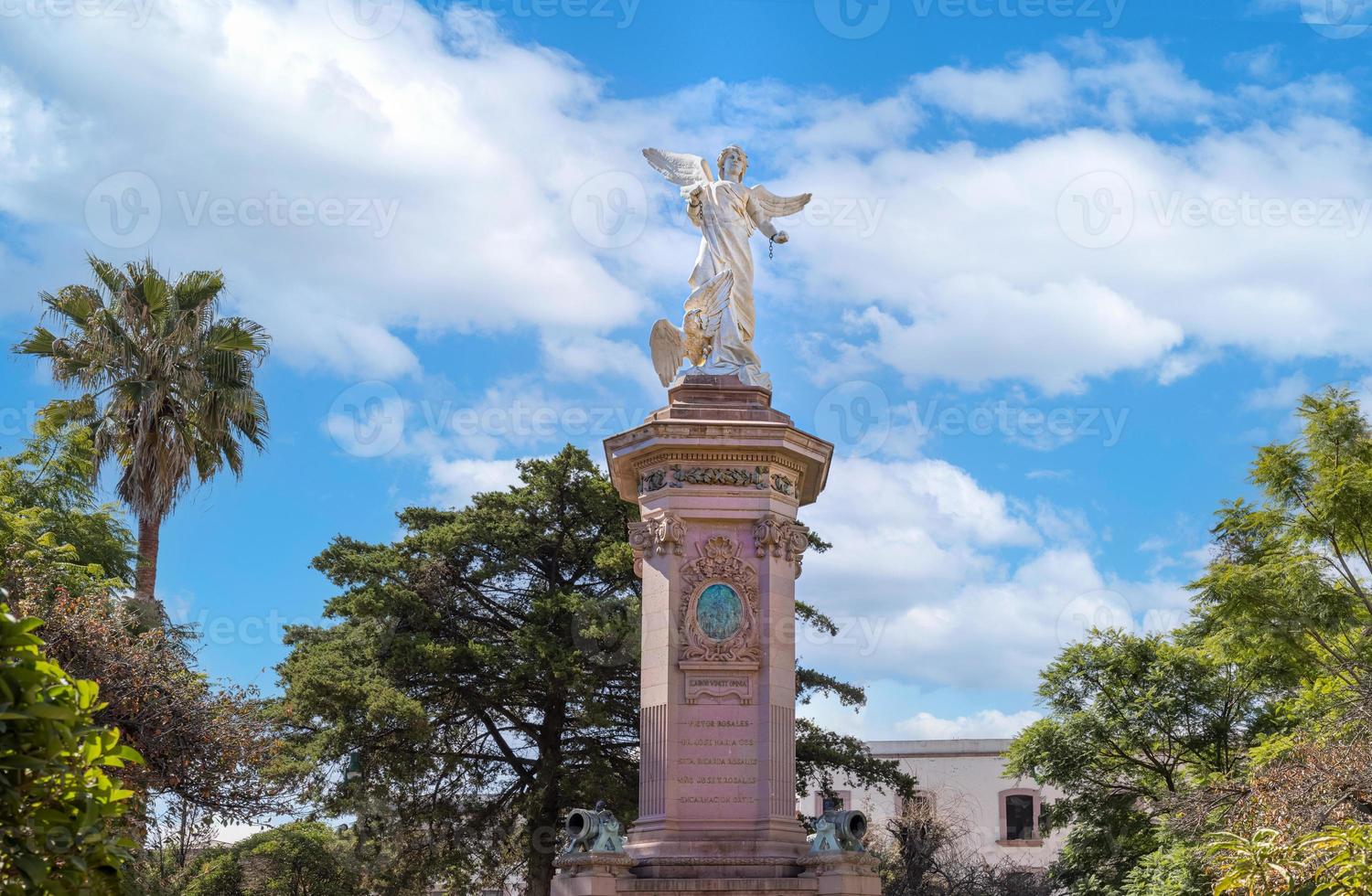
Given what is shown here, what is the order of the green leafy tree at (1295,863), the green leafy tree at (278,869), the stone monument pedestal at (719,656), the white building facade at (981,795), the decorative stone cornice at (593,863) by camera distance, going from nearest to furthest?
the green leafy tree at (1295,863)
the decorative stone cornice at (593,863)
the stone monument pedestal at (719,656)
the green leafy tree at (278,869)
the white building facade at (981,795)

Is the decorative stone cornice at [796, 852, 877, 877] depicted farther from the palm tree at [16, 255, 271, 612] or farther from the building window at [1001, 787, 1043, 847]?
the building window at [1001, 787, 1043, 847]

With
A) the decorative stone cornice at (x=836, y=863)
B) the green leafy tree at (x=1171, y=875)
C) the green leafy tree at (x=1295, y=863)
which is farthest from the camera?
the green leafy tree at (x=1171, y=875)

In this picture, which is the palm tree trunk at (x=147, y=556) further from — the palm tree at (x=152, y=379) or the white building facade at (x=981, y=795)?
the white building facade at (x=981, y=795)

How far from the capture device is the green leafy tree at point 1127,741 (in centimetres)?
3206

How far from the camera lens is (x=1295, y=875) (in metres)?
10.6

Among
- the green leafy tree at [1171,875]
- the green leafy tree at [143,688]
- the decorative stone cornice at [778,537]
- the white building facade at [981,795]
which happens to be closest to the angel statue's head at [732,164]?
the decorative stone cornice at [778,537]

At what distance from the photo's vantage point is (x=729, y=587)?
624 inches

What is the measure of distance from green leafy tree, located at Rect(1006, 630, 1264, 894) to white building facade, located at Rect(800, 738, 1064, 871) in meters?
8.45

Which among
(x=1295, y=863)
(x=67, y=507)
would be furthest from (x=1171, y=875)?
(x=67, y=507)

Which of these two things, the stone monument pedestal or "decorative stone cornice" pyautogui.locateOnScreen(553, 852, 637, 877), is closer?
"decorative stone cornice" pyautogui.locateOnScreen(553, 852, 637, 877)

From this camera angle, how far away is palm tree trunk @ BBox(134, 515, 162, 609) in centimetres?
2450

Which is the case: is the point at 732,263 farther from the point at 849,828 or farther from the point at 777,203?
the point at 849,828

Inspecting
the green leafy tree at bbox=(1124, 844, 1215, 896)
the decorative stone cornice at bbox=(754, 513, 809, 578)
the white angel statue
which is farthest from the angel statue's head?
the green leafy tree at bbox=(1124, 844, 1215, 896)

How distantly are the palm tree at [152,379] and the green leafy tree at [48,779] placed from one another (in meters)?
19.0
